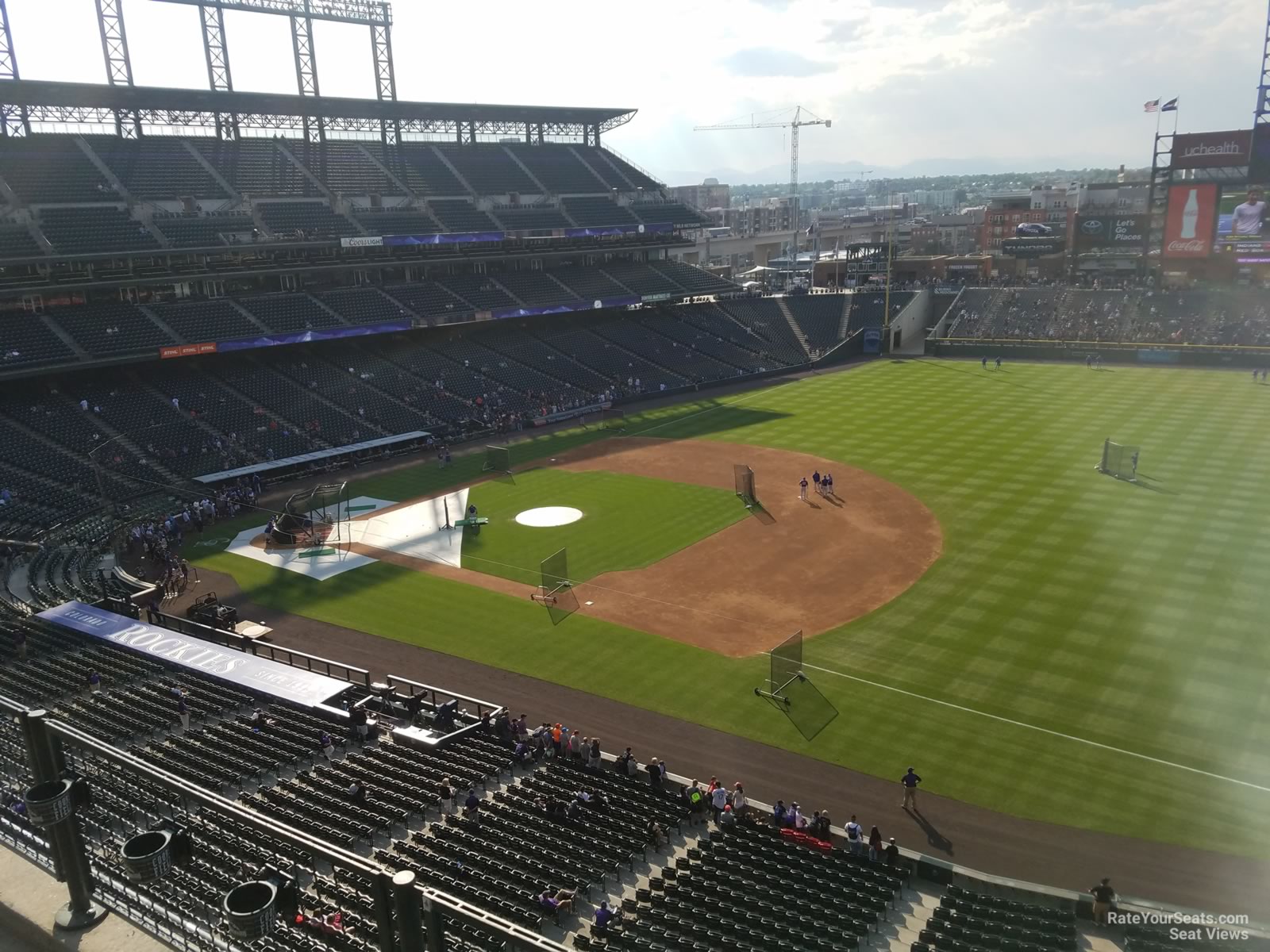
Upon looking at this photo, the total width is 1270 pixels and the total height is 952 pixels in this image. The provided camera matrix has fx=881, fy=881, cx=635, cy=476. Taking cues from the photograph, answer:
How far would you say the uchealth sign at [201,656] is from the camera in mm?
24328

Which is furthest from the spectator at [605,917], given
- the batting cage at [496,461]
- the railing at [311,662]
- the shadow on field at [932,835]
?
the batting cage at [496,461]

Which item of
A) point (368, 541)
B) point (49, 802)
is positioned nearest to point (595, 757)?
point (49, 802)

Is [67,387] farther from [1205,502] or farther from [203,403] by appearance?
[1205,502]

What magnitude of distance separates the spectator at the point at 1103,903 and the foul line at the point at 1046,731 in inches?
280

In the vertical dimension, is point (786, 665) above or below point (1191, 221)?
below

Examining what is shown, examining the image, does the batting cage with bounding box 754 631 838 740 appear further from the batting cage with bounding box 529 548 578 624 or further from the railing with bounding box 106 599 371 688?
the railing with bounding box 106 599 371 688

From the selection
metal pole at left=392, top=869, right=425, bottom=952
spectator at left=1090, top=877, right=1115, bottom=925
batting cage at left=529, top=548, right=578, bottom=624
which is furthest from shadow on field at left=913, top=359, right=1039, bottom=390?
metal pole at left=392, top=869, right=425, bottom=952

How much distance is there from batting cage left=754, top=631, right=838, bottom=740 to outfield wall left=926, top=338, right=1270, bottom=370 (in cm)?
6600

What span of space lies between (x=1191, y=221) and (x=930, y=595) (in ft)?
222

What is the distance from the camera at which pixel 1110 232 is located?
93438 millimetres

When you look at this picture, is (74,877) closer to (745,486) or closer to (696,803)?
(696,803)

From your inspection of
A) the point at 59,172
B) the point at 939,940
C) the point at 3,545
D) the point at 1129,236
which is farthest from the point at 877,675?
the point at 1129,236

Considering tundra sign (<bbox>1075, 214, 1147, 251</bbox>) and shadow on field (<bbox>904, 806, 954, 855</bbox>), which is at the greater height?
tundra sign (<bbox>1075, 214, 1147, 251</bbox>)

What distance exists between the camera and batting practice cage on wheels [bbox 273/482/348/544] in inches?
1655
